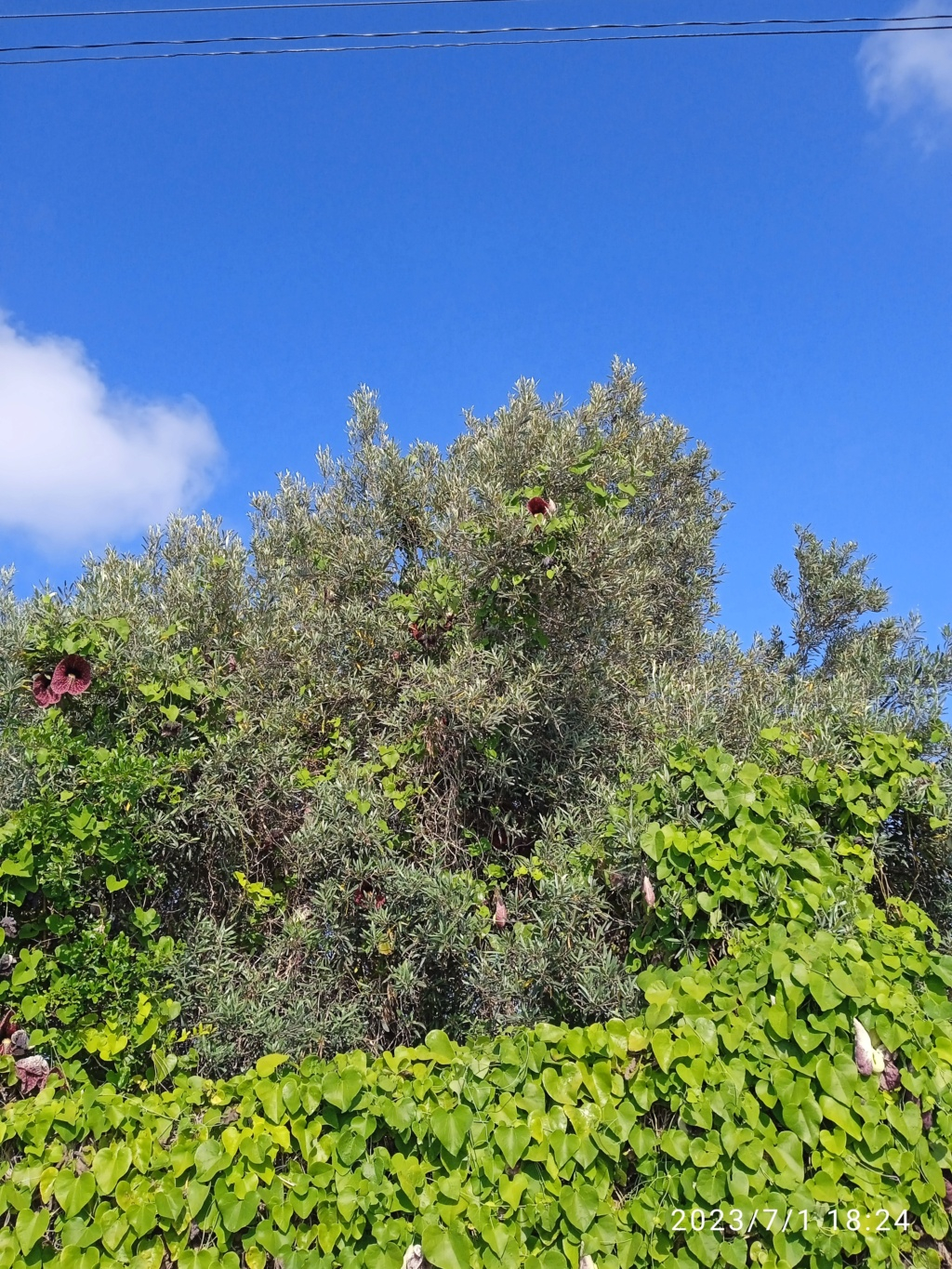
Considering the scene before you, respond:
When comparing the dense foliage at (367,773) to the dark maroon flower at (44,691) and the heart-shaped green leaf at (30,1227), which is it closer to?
the dark maroon flower at (44,691)

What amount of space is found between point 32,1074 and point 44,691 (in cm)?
146

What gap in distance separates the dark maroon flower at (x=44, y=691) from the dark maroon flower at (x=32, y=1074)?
1347mm

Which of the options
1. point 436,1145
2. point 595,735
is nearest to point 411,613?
point 595,735

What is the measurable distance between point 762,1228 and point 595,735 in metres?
2.30

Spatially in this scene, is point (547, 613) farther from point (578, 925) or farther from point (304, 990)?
point (304, 990)

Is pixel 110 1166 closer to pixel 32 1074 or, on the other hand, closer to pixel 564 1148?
pixel 32 1074

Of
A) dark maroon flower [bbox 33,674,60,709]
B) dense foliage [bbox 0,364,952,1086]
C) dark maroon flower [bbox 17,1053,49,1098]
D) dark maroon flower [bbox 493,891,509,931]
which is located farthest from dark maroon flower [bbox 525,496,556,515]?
dark maroon flower [bbox 17,1053,49,1098]

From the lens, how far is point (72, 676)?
3.35 m

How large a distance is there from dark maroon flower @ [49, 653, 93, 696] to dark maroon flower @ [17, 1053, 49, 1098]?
4.44ft

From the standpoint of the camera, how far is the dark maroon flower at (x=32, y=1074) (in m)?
2.77

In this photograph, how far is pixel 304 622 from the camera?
4.63 m

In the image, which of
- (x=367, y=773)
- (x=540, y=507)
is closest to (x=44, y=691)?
(x=367, y=773)

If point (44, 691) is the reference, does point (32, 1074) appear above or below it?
below

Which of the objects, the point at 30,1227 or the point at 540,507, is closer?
the point at 30,1227
